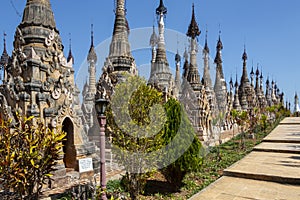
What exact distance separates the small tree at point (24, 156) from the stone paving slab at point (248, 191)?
4.15m

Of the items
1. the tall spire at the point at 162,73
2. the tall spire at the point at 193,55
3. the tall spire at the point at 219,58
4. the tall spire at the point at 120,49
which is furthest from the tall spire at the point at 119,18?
the tall spire at the point at 219,58

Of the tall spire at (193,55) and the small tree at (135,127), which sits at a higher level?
the tall spire at (193,55)

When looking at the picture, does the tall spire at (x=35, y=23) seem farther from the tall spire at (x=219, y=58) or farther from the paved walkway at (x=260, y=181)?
the tall spire at (x=219, y=58)

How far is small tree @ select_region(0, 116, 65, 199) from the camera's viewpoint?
16.0 feet

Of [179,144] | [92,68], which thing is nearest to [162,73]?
[92,68]

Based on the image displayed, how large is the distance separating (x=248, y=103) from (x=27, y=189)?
3297 cm

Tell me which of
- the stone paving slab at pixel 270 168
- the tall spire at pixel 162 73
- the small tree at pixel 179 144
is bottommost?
the stone paving slab at pixel 270 168

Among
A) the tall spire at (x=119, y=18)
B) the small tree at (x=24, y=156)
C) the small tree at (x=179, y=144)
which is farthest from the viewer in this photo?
the tall spire at (x=119, y=18)

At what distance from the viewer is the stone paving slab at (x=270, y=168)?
26.7 feet

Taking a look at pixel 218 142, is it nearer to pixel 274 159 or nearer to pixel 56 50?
pixel 274 159

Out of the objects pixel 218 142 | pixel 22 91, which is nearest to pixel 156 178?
pixel 22 91

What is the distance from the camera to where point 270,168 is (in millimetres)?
9250

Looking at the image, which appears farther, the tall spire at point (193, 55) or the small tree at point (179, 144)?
the tall spire at point (193, 55)

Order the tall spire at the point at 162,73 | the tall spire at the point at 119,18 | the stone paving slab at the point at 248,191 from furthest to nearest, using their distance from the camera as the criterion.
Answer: the tall spire at the point at 162,73
the tall spire at the point at 119,18
the stone paving slab at the point at 248,191
